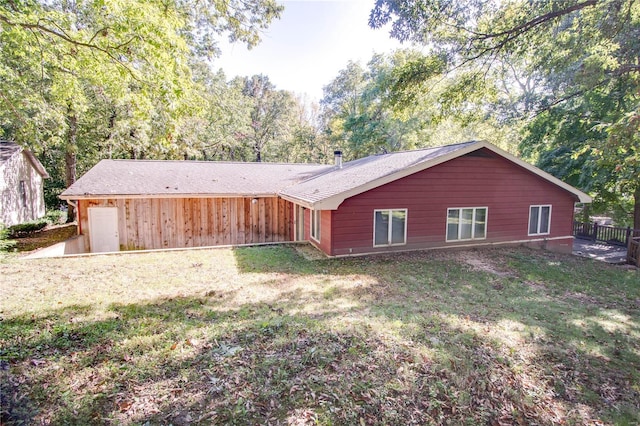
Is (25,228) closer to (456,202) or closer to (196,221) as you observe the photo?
(196,221)

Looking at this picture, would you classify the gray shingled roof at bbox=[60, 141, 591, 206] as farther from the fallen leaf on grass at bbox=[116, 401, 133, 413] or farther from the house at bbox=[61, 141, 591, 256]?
the fallen leaf on grass at bbox=[116, 401, 133, 413]

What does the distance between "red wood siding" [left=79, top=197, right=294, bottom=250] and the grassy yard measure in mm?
4291

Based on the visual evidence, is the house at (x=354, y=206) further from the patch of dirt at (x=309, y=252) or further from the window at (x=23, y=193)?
the window at (x=23, y=193)

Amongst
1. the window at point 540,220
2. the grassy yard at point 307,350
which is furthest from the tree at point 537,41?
the grassy yard at point 307,350

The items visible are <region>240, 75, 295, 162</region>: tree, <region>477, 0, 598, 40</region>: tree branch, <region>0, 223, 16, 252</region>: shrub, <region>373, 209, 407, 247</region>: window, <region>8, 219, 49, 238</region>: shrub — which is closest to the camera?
<region>477, 0, 598, 40</region>: tree branch

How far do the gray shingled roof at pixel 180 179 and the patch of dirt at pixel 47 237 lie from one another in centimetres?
296

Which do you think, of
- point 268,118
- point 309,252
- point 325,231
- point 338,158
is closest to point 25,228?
point 309,252

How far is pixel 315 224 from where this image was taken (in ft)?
38.0

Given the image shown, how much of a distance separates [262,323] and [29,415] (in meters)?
2.73

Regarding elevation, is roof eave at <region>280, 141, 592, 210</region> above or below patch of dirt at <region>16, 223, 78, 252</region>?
above

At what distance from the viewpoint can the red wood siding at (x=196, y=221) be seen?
11820 mm

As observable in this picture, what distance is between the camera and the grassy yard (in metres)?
3.25

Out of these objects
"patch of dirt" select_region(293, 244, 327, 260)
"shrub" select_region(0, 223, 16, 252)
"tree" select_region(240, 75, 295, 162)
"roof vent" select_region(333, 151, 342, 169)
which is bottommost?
"patch of dirt" select_region(293, 244, 327, 260)

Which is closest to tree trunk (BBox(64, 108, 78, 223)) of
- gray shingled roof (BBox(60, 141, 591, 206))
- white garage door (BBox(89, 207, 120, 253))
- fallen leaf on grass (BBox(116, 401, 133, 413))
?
gray shingled roof (BBox(60, 141, 591, 206))
